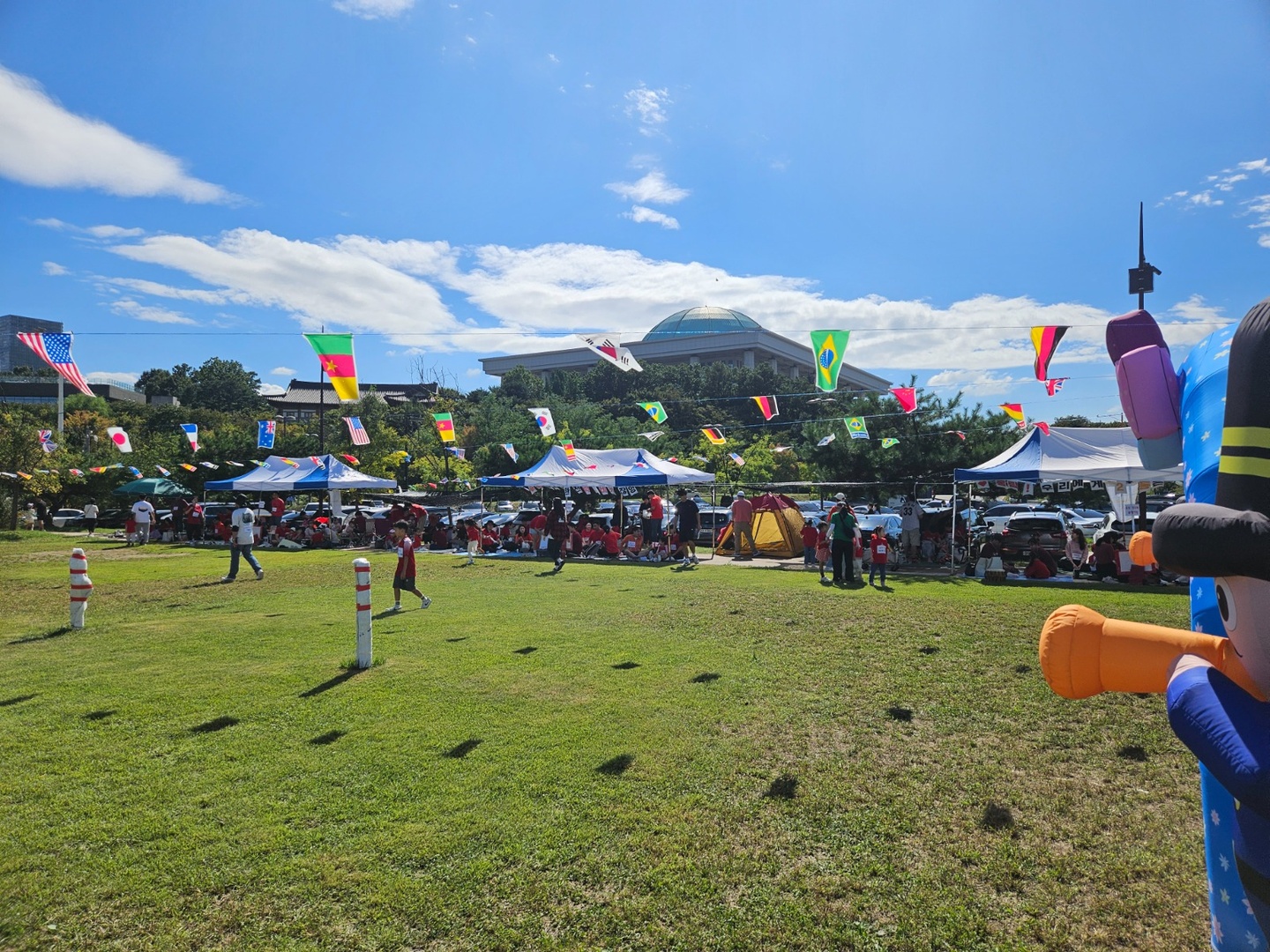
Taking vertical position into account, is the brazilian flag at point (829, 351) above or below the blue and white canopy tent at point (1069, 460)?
above

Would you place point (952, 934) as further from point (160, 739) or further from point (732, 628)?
point (732, 628)

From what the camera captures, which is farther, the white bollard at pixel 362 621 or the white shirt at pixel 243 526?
the white shirt at pixel 243 526

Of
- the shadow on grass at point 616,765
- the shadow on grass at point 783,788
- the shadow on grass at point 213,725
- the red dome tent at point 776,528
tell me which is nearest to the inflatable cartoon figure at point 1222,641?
the shadow on grass at point 783,788

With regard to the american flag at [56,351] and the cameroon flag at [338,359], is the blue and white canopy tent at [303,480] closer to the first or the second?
the american flag at [56,351]

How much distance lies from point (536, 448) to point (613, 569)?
20871 mm

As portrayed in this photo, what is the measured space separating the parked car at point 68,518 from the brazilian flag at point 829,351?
3694 cm

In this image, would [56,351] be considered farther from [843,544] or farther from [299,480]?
[843,544]

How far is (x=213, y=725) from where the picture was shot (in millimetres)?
5723

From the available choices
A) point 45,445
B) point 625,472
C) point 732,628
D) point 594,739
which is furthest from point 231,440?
point 594,739

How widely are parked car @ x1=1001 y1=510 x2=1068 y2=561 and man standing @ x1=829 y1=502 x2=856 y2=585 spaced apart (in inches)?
234

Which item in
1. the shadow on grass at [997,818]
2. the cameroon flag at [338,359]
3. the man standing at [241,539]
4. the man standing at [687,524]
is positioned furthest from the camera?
the man standing at [687,524]

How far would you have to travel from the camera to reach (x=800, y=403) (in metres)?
52.6

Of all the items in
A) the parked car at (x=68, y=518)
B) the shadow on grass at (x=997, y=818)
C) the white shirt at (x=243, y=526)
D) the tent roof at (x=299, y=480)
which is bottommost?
the parked car at (x=68, y=518)

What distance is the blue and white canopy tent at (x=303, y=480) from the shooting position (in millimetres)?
25000
